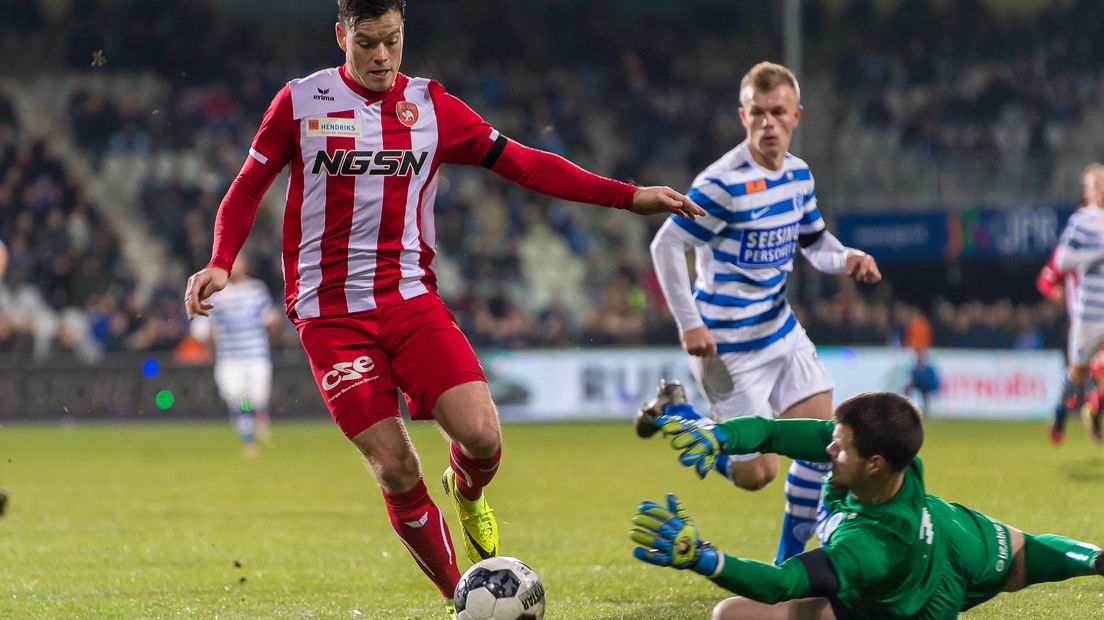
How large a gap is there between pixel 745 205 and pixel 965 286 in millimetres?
17020

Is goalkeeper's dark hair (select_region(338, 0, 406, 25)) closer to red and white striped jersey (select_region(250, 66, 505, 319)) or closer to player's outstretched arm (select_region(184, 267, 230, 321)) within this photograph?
red and white striped jersey (select_region(250, 66, 505, 319))

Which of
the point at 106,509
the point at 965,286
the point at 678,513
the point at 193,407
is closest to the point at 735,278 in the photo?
the point at 678,513

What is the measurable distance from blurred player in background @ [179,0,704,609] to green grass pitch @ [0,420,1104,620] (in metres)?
0.90

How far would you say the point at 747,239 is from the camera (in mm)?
6383

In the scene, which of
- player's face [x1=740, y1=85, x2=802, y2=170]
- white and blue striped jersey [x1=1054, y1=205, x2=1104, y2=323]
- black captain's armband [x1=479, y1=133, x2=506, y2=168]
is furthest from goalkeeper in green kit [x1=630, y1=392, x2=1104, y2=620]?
white and blue striped jersey [x1=1054, y1=205, x2=1104, y2=323]

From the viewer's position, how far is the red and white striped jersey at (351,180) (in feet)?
16.8

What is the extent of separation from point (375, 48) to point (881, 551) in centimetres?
246

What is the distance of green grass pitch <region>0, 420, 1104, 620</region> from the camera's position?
591 centimetres

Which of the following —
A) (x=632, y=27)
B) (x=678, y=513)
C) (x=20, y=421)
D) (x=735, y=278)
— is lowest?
(x=20, y=421)

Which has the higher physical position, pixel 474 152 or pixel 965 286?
pixel 474 152

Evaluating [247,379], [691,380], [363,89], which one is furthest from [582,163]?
[363,89]

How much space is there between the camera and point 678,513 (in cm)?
376

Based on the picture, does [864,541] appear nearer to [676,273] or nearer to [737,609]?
[737,609]

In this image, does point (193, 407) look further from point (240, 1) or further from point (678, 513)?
point (678, 513)
